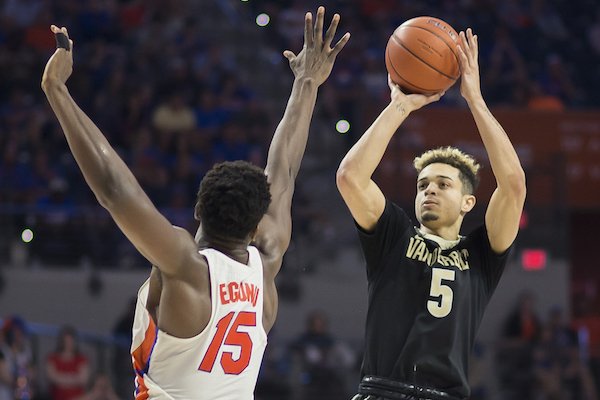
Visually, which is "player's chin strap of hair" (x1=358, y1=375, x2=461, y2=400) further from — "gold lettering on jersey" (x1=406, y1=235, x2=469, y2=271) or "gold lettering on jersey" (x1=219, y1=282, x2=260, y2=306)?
"gold lettering on jersey" (x1=219, y1=282, x2=260, y2=306)

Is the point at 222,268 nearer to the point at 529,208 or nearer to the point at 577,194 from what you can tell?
the point at 529,208

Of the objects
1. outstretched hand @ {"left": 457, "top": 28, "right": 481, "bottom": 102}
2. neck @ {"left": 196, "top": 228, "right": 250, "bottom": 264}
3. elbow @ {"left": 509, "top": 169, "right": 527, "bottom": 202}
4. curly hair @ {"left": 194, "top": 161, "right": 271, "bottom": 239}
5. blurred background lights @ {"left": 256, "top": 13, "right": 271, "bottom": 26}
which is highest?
blurred background lights @ {"left": 256, "top": 13, "right": 271, "bottom": 26}

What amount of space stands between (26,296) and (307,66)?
847 centimetres

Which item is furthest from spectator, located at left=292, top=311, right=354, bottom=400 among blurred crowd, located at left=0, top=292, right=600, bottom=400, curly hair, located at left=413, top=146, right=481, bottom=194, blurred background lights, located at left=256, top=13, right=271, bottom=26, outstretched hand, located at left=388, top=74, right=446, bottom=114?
outstretched hand, located at left=388, top=74, right=446, bottom=114

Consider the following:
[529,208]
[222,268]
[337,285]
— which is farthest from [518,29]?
[222,268]

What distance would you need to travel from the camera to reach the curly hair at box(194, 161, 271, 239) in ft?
12.4

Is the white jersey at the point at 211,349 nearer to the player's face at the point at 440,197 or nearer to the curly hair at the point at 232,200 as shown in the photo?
the curly hair at the point at 232,200

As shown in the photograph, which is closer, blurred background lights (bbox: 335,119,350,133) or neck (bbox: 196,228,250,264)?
neck (bbox: 196,228,250,264)

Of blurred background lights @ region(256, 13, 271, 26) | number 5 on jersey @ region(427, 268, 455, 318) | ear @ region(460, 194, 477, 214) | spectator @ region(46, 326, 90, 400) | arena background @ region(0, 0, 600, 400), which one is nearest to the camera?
number 5 on jersey @ region(427, 268, 455, 318)

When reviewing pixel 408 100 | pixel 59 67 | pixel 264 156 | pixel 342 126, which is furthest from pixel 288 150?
pixel 342 126

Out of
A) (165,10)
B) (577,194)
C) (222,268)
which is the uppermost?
(165,10)

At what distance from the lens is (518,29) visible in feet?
58.4

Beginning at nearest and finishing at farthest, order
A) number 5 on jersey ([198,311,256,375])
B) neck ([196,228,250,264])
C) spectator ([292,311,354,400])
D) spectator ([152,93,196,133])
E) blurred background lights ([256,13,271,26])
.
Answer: number 5 on jersey ([198,311,256,375]), neck ([196,228,250,264]), spectator ([292,311,354,400]), spectator ([152,93,196,133]), blurred background lights ([256,13,271,26])

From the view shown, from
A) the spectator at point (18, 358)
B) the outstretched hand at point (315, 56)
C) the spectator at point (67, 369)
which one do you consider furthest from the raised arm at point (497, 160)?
the spectator at point (67, 369)
